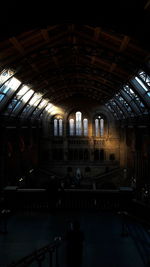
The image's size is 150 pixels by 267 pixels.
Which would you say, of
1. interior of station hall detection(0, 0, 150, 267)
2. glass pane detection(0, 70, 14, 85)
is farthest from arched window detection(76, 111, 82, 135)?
glass pane detection(0, 70, 14, 85)

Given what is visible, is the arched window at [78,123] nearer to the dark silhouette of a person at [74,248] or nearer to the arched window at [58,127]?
the arched window at [58,127]

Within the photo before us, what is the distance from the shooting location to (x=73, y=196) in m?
12.1

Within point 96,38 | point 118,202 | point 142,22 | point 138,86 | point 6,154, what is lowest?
point 118,202

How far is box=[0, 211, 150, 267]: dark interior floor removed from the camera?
8.12 meters

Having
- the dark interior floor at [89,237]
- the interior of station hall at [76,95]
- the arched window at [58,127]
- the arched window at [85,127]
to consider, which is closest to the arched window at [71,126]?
the interior of station hall at [76,95]

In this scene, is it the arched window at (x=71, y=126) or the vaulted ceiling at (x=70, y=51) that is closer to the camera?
the vaulted ceiling at (x=70, y=51)

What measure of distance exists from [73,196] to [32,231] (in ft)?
8.83

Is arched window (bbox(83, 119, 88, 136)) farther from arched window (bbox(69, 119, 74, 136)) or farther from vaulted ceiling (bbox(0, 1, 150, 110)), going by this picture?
vaulted ceiling (bbox(0, 1, 150, 110))

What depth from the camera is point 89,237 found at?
31.2ft

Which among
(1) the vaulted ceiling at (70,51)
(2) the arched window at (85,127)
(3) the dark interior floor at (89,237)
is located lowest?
(3) the dark interior floor at (89,237)

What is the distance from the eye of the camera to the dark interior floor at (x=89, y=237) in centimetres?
812

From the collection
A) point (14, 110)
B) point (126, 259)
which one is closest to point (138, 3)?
point (126, 259)

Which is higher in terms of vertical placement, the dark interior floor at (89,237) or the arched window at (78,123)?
the arched window at (78,123)

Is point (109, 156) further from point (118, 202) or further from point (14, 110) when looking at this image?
point (118, 202)
